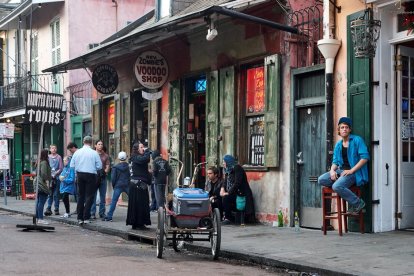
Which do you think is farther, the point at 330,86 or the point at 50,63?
the point at 50,63

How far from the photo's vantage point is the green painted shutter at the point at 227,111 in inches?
579

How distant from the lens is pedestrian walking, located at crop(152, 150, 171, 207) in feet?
47.1

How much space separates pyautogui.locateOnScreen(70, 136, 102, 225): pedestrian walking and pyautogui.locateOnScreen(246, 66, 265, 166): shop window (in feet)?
10.9

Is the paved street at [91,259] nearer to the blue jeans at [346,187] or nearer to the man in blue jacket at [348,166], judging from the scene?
the blue jeans at [346,187]

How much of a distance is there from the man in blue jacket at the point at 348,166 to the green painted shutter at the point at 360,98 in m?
0.19

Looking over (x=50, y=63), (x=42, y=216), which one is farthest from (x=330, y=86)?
(x=50, y=63)

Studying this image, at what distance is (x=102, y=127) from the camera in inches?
867

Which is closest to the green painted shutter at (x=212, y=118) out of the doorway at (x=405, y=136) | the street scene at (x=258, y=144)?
the street scene at (x=258, y=144)

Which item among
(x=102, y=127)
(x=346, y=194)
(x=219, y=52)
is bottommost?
(x=346, y=194)

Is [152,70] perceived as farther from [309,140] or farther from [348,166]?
[348,166]

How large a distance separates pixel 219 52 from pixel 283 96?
8.54 ft

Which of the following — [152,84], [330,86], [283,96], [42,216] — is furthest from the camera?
[152,84]

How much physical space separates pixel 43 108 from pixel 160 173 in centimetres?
272

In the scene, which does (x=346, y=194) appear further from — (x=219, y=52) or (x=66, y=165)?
(x=66, y=165)
